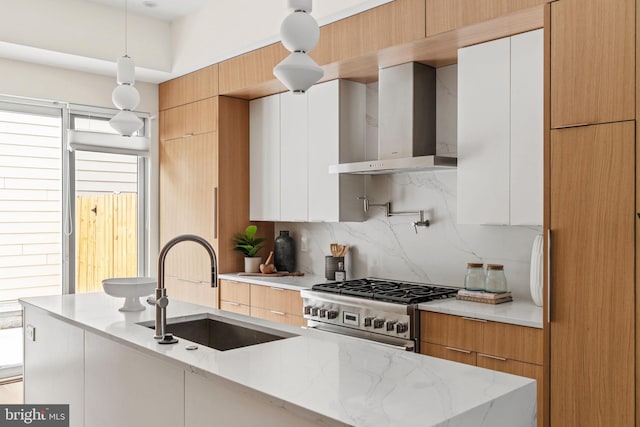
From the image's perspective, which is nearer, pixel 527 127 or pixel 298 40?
pixel 298 40

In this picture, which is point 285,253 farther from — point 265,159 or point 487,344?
point 487,344

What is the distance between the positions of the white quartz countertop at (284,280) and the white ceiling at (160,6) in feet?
7.40

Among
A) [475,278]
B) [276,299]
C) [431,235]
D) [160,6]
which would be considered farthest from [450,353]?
[160,6]

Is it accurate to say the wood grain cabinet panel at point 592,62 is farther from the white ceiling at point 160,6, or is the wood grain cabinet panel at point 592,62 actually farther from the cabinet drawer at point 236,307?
the white ceiling at point 160,6

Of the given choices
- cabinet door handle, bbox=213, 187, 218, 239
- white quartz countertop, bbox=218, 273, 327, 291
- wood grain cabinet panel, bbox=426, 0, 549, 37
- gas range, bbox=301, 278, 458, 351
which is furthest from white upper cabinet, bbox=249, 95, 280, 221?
wood grain cabinet panel, bbox=426, 0, 549, 37

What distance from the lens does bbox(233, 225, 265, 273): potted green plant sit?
471cm

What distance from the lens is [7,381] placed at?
14.9ft

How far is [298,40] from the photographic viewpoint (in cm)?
205

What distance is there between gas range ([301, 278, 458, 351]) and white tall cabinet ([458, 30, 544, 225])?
23.2 inches

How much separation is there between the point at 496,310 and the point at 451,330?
0.86 ft

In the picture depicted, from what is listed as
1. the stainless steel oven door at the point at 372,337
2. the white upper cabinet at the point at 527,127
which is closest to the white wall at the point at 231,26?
the white upper cabinet at the point at 527,127

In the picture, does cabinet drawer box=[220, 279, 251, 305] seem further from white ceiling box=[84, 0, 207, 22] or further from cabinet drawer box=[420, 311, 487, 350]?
white ceiling box=[84, 0, 207, 22]

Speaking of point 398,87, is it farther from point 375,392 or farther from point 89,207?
point 89,207

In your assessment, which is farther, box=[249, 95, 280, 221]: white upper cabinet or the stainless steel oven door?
box=[249, 95, 280, 221]: white upper cabinet
